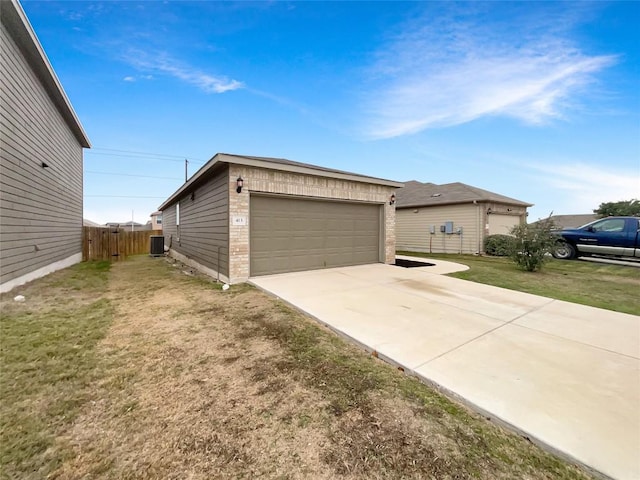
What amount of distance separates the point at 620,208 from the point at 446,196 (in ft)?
81.2

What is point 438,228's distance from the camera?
47.6ft

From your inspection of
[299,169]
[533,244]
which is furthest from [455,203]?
[299,169]

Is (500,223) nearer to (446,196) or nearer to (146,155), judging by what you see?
(446,196)

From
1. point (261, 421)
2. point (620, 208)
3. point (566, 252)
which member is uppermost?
point (620, 208)

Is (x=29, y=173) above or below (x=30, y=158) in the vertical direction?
below

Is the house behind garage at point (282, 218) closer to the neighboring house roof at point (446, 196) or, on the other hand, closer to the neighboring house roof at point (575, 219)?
the neighboring house roof at point (446, 196)

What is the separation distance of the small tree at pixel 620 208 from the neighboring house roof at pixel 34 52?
127ft

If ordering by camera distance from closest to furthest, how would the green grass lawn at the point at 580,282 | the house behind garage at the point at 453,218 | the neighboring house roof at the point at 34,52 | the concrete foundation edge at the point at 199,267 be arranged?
the neighboring house roof at the point at 34,52 < the green grass lawn at the point at 580,282 < the concrete foundation edge at the point at 199,267 < the house behind garage at the point at 453,218

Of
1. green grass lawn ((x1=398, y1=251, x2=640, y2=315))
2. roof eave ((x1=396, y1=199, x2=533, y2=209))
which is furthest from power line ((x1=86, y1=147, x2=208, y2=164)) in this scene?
green grass lawn ((x1=398, y1=251, x2=640, y2=315))

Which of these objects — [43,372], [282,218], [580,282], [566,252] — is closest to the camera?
[43,372]

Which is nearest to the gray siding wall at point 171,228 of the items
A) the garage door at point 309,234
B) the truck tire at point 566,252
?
the garage door at point 309,234

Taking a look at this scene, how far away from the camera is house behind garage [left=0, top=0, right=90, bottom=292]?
476 cm

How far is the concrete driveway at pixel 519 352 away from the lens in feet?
5.64

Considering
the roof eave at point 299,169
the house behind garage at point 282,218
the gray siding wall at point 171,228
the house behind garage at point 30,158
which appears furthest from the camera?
the gray siding wall at point 171,228
